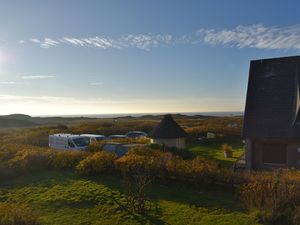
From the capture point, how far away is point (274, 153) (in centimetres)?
2003

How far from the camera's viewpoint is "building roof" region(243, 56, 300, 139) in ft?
64.5

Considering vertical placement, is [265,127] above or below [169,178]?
above

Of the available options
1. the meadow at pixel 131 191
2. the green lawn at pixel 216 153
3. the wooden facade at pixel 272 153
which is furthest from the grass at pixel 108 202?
the green lawn at pixel 216 153

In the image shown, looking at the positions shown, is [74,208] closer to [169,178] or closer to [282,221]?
[169,178]

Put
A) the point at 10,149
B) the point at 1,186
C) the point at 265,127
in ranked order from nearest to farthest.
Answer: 1. the point at 1,186
2. the point at 265,127
3. the point at 10,149

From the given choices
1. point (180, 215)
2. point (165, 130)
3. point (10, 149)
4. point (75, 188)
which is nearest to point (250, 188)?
point (180, 215)

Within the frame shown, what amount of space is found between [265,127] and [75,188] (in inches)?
461

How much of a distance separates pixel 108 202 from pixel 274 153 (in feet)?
36.3

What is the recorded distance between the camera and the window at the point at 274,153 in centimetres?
1973

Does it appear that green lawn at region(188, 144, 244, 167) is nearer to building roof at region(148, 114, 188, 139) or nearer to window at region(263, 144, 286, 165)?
building roof at region(148, 114, 188, 139)

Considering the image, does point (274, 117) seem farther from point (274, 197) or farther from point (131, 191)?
point (131, 191)

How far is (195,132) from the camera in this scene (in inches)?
1674

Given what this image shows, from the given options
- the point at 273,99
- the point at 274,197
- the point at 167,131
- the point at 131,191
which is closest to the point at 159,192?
the point at 131,191

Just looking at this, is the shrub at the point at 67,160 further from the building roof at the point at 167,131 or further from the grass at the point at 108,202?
the building roof at the point at 167,131
